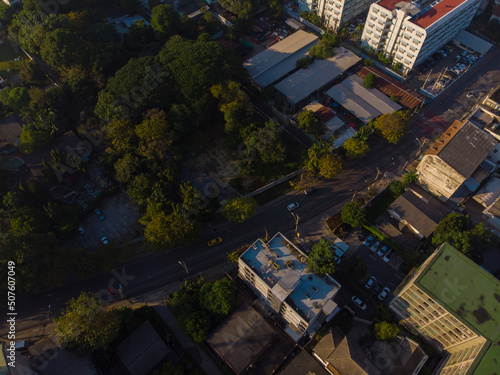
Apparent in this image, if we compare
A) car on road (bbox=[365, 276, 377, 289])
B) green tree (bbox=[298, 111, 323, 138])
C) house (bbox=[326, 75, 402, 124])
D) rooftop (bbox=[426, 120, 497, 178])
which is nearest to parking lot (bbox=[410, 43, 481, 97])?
house (bbox=[326, 75, 402, 124])

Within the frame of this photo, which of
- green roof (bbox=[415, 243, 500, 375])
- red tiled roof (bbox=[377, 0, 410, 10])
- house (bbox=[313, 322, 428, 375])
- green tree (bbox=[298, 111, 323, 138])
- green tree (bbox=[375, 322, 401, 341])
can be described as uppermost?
red tiled roof (bbox=[377, 0, 410, 10])

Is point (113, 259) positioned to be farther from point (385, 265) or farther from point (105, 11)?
point (105, 11)

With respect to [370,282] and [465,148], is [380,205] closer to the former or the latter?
[370,282]

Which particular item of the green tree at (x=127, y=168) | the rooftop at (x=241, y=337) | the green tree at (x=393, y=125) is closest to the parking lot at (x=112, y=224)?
the green tree at (x=127, y=168)

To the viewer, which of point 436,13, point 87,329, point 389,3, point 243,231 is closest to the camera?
point 87,329

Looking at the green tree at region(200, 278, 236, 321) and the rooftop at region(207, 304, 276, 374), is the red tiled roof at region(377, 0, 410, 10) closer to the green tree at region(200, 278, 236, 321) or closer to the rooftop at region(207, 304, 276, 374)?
the green tree at region(200, 278, 236, 321)

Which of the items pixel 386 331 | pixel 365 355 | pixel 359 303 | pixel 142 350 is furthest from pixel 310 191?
pixel 142 350
